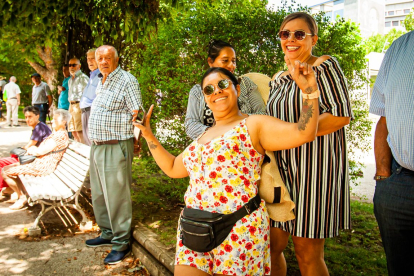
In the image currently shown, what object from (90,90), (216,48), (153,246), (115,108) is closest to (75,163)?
(90,90)

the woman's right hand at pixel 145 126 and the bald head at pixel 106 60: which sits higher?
the bald head at pixel 106 60

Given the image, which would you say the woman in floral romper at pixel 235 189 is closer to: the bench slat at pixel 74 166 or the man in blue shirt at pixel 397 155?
the man in blue shirt at pixel 397 155

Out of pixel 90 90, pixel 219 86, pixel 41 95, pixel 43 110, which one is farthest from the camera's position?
pixel 43 110

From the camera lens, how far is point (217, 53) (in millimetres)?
3357

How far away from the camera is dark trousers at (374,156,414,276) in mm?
2098

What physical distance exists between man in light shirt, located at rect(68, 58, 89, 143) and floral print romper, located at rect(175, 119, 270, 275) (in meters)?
5.89

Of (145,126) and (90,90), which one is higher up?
(90,90)

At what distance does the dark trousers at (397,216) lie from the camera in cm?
210

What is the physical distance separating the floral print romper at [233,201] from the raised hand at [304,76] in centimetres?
50

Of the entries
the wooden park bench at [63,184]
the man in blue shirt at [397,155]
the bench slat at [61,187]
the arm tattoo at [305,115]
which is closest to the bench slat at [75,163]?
the wooden park bench at [63,184]

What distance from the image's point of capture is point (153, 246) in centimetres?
411

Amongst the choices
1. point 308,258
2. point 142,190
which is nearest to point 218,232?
point 308,258

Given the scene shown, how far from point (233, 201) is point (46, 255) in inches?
128

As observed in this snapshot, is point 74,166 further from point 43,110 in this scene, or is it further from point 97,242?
point 43,110
